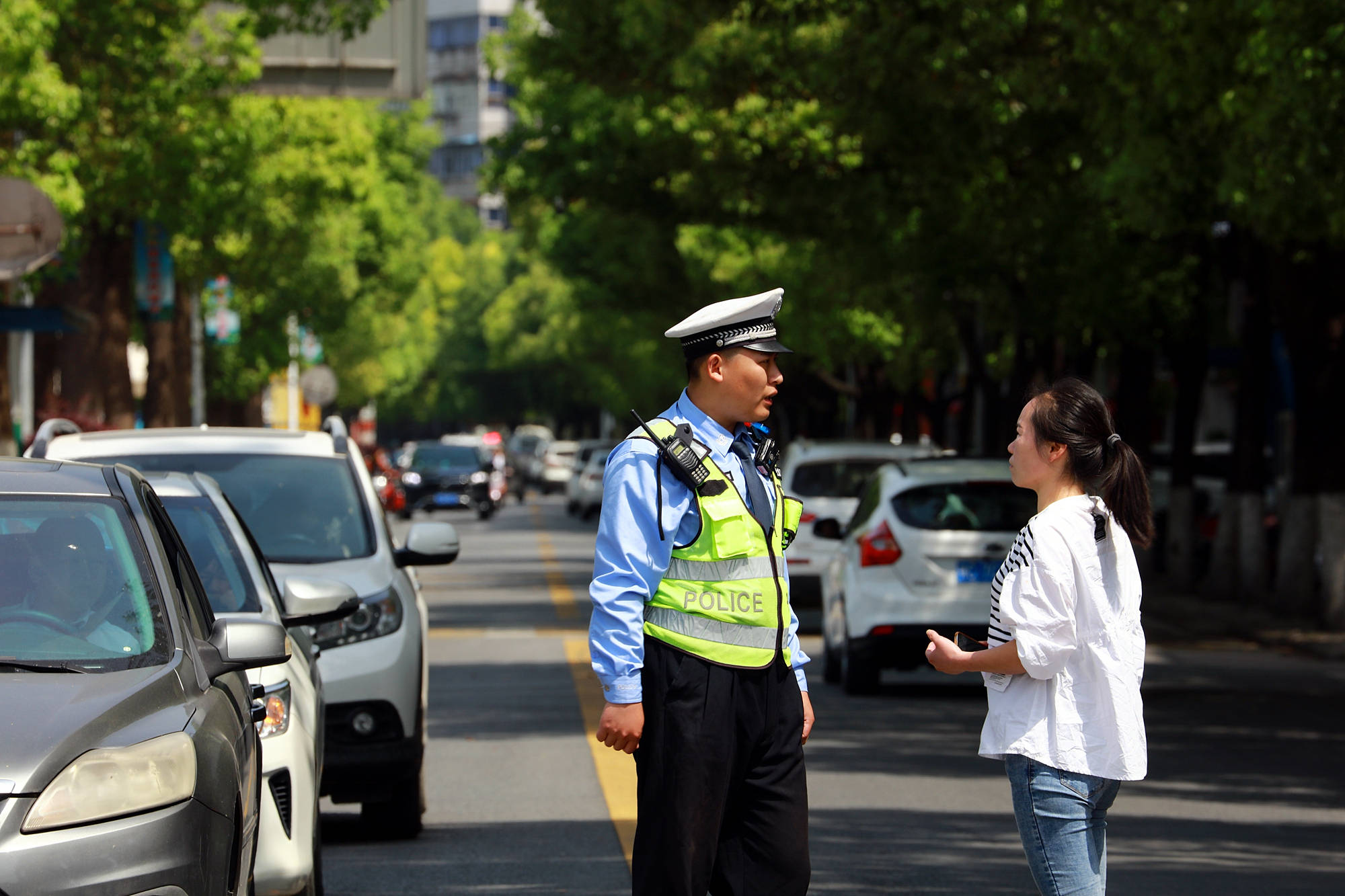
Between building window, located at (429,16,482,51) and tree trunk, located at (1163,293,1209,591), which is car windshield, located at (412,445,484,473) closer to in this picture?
tree trunk, located at (1163,293,1209,591)

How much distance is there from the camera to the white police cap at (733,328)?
501cm

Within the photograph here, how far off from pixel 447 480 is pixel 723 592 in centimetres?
4342

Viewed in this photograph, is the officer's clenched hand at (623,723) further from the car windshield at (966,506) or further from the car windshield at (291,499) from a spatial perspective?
the car windshield at (966,506)

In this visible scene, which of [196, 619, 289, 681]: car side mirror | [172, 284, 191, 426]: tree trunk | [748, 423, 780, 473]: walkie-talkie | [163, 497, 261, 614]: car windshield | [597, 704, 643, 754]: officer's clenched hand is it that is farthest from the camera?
[172, 284, 191, 426]: tree trunk

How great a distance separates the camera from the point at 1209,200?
19.2 meters

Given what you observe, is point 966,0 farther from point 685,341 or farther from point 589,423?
point 589,423

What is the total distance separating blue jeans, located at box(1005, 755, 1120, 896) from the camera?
4.84m

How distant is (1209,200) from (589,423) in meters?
103

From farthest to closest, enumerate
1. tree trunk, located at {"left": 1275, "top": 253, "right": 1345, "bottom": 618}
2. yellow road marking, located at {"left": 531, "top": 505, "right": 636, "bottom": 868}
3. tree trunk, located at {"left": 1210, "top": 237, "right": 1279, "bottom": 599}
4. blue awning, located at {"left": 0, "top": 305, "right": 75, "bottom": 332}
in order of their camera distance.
Result: 1. tree trunk, located at {"left": 1210, "top": 237, "right": 1279, "bottom": 599}
2. tree trunk, located at {"left": 1275, "top": 253, "right": 1345, "bottom": 618}
3. blue awning, located at {"left": 0, "top": 305, "right": 75, "bottom": 332}
4. yellow road marking, located at {"left": 531, "top": 505, "right": 636, "bottom": 868}

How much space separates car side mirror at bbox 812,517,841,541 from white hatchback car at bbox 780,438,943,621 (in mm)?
4117

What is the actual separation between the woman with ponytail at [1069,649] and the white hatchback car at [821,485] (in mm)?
14280

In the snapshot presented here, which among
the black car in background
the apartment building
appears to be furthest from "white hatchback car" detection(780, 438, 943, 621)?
the apartment building

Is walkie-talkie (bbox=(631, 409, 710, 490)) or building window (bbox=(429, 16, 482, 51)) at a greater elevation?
building window (bbox=(429, 16, 482, 51))

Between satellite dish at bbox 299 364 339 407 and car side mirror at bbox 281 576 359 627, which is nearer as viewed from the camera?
car side mirror at bbox 281 576 359 627
